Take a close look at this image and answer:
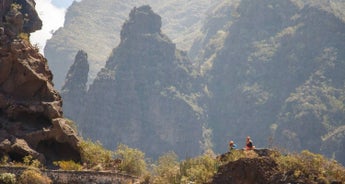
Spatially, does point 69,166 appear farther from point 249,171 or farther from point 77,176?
point 249,171

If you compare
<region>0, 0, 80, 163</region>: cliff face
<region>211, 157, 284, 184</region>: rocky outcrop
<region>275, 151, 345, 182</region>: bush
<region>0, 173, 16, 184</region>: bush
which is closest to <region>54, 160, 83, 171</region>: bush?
<region>0, 0, 80, 163</region>: cliff face

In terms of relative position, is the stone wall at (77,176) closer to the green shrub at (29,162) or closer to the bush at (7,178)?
the bush at (7,178)

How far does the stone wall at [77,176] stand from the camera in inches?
2116

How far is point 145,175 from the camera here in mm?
60156

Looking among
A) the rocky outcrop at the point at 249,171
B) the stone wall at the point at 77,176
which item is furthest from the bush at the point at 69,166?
the rocky outcrop at the point at 249,171

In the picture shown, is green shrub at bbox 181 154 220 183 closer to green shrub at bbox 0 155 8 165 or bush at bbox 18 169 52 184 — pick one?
bush at bbox 18 169 52 184

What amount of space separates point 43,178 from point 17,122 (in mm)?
9838

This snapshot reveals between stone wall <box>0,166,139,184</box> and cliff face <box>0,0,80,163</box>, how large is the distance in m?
5.25

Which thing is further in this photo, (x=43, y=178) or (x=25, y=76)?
(x=25, y=76)

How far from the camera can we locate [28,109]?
62156 mm

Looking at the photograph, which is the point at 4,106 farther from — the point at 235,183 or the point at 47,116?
the point at 235,183

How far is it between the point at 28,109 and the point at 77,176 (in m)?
9.47

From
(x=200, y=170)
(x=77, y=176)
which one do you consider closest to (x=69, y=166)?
(x=77, y=176)

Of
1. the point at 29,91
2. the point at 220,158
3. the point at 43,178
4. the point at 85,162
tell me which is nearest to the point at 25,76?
the point at 29,91
